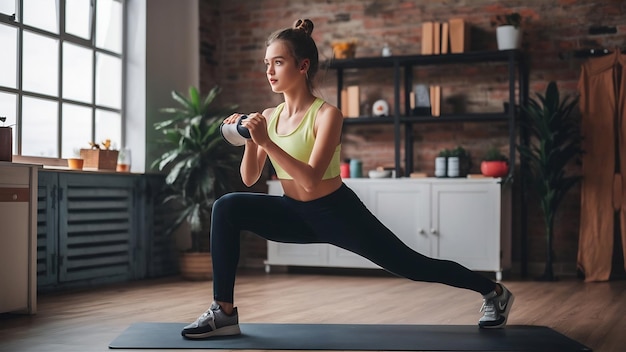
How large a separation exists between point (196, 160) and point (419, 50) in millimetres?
2117

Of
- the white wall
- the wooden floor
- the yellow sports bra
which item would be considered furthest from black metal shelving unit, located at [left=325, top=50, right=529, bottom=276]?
the yellow sports bra

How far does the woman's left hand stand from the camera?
119 inches

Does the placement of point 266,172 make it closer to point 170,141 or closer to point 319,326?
point 170,141

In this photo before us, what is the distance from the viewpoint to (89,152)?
19.2ft

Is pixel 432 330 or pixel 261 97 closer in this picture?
pixel 432 330

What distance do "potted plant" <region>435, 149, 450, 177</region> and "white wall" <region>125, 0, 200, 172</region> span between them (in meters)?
2.22

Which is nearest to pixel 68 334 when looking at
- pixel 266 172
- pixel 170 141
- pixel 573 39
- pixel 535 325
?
pixel 535 325

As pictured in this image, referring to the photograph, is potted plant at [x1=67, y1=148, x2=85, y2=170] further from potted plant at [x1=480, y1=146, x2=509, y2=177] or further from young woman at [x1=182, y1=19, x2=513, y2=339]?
potted plant at [x1=480, y1=146, x2=509, y2=177]

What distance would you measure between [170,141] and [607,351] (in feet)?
13.2

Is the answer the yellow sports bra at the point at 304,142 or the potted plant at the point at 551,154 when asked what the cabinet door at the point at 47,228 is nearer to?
the yellow sports bra at the point at 304,142

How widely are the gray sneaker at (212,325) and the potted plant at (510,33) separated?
389 cm

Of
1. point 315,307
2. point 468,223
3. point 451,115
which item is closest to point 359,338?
point 315,307

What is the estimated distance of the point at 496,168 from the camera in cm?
631

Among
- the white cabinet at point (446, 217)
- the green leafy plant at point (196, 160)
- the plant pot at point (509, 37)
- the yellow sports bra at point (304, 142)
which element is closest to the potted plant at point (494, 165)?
the white cabinet at point (446, 217)
